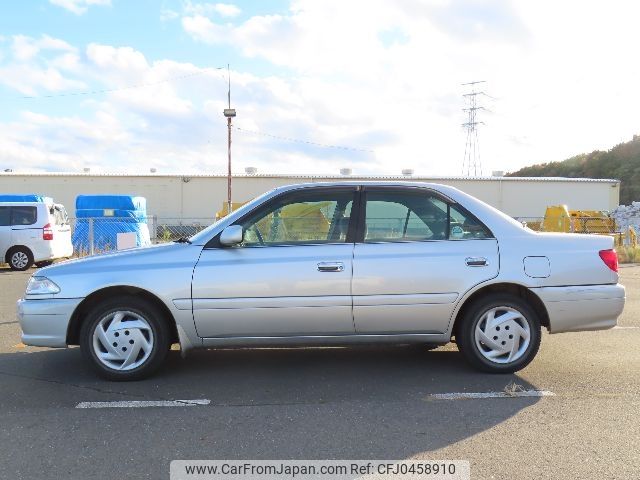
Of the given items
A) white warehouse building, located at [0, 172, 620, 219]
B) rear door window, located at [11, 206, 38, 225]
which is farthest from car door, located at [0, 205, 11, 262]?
white warehouse building, located at [0, 172, 620, 219]

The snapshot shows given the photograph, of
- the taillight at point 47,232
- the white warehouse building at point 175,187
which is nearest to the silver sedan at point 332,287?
the taillight at point 47,232

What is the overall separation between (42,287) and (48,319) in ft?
0.87

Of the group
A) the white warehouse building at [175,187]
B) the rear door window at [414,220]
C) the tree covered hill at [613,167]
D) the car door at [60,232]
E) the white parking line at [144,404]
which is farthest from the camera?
the tree covered hill at [613,167]

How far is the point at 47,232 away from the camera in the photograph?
14562 mm

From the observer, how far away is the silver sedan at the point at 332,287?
4.57 meters

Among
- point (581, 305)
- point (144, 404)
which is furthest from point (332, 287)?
point (581, 305)

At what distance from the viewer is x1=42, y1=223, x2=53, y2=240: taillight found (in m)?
14.5

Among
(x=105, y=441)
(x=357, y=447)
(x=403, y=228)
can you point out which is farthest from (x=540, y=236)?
(x=105, y=441)

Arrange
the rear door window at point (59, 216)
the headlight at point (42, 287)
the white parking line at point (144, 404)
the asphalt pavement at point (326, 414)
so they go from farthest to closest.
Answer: the rear door window at point (59, 216)
the headlight at point (42, 287)
the white parking line at point (144, 404)
the asphalt pavement at point (326, 414)

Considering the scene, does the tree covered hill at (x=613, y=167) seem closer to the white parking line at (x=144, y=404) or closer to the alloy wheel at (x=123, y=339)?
the alloy wheel at (x=123, y=339)

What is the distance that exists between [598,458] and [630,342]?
328 centimetres

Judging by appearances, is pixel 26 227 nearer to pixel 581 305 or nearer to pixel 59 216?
pixel 59 216

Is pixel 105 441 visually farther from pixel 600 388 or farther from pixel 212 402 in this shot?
pixel 600 388

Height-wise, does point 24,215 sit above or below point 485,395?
above
